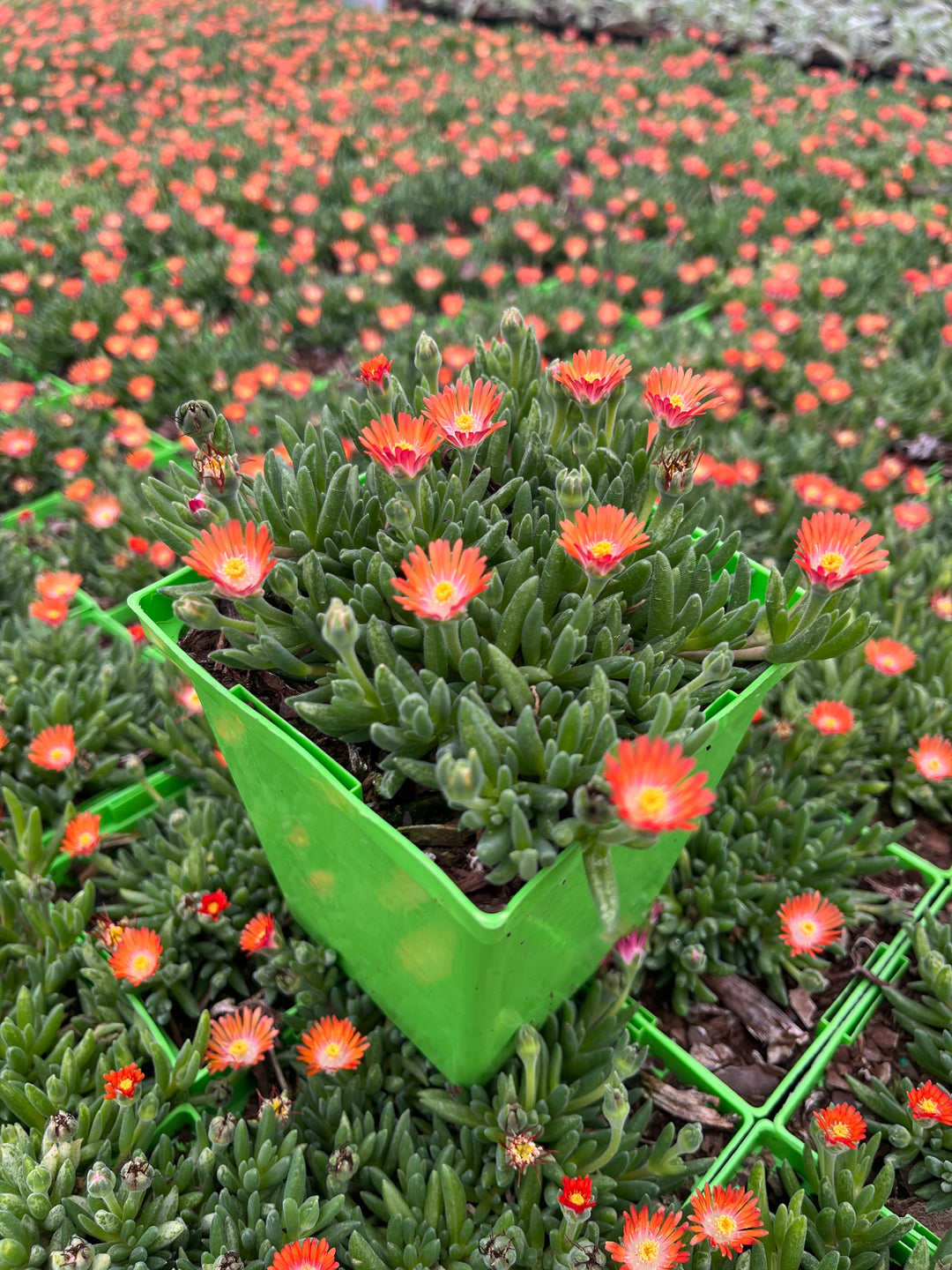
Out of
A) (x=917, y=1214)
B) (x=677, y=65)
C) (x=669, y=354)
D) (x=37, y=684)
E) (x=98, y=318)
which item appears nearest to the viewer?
(x=917, y=1214)

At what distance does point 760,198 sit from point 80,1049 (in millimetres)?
3857

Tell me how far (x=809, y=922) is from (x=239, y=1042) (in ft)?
3.07

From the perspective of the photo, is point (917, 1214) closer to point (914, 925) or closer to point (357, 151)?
point (914, 925)

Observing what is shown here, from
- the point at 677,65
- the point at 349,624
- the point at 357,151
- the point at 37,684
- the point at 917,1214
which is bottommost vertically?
the point at 917,1214

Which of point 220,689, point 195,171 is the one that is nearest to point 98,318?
point 195,171

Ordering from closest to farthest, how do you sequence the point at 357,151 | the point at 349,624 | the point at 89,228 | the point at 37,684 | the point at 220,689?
the point at 349,624, the point at 220,689, the point at 37,684, the point at 89,228, the point at 357,151

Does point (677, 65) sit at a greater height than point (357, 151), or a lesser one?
greater

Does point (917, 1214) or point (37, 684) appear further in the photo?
point (37, 684)

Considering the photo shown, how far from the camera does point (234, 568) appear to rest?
84 centimetres

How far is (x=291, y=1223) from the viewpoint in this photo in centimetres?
99

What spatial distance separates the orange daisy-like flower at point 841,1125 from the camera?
108cm

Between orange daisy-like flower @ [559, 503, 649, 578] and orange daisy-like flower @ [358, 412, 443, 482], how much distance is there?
0.19 meters

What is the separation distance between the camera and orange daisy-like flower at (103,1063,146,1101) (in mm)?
1064

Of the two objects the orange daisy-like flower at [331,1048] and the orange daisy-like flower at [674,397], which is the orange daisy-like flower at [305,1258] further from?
the orange daisy-like flower at [674,397]
